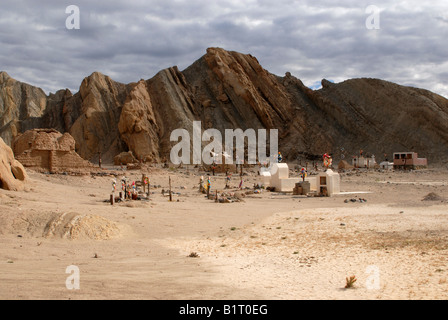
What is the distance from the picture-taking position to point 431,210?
16.5 m

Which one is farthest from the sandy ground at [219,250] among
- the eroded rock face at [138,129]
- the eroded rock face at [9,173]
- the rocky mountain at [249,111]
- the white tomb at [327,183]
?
the rocky mountain at [249,111]

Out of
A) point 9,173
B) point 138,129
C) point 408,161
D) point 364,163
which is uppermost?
point 138,129

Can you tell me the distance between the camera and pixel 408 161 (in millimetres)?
51000

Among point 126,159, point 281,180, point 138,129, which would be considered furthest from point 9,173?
point 138,129

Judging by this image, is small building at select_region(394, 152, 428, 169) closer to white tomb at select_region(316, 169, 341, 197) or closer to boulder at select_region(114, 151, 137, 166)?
white tomb at select_region(316, 169, 341, 197)

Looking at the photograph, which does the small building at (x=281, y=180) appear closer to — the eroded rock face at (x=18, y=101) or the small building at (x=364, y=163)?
the small building at (x=364, y=163)

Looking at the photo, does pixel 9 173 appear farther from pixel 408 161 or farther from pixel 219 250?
pixel 408 161

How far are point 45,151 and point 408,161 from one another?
138 feet

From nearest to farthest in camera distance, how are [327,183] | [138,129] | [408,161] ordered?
[327,183] < [138,129] < [408,161]

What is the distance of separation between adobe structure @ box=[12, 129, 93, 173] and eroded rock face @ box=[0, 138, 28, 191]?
24.5 feet

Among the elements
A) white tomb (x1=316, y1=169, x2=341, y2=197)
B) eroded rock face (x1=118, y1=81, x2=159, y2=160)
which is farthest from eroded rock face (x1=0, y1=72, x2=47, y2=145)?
white tomb (x1=316, y1=169, x2=341, y2=197)

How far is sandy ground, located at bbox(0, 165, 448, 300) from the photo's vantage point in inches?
267

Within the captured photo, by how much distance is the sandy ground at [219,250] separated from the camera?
A: 22.2 ft

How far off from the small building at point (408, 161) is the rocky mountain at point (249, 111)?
15.4ft
